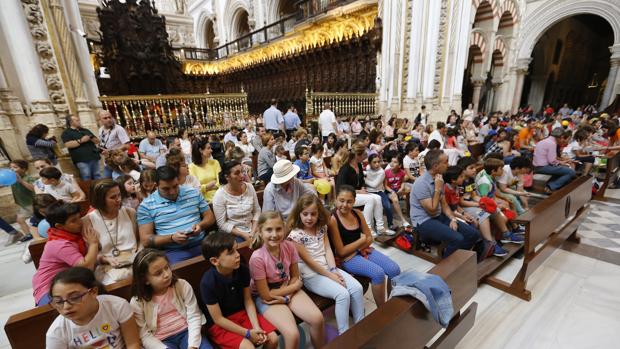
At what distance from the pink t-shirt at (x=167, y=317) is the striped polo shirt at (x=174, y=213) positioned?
2.55ft

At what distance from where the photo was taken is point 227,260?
59.1 inches

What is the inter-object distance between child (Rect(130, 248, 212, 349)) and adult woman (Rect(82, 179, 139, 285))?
0.58 metres

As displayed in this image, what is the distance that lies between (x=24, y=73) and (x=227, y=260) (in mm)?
5909

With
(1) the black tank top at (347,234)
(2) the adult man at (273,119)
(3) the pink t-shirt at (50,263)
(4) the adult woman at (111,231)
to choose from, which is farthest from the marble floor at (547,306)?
(2) the adult man at (273,119)

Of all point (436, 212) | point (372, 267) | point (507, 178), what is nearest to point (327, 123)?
point (507, 178)

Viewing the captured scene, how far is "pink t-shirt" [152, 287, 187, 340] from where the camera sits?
149cm

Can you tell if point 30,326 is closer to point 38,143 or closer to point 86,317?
Result: point 86,317

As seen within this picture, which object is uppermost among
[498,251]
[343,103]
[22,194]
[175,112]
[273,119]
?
[343,103]

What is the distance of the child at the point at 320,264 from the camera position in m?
1.83

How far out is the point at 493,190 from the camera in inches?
128

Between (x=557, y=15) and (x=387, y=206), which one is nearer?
(x=387, y=206)

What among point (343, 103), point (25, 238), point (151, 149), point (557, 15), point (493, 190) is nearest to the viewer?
point (493, 190)

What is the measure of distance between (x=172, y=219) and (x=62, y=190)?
6.06 ft

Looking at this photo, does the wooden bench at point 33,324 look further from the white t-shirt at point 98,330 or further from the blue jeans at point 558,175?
the blue jeans at point 558,175
